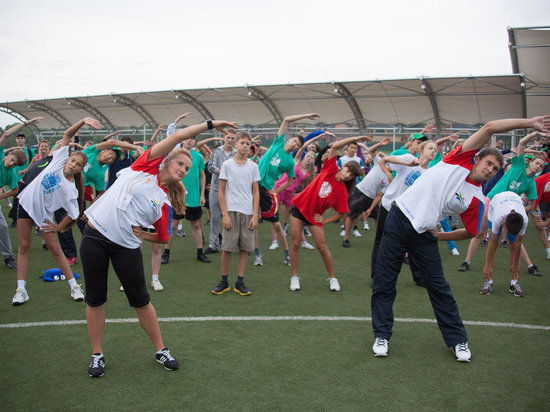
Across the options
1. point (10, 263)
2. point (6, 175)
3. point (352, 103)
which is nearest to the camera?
point (10, 263)

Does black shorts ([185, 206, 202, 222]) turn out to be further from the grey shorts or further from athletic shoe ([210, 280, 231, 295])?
athletic shoe ([210, 280, 231, 295])

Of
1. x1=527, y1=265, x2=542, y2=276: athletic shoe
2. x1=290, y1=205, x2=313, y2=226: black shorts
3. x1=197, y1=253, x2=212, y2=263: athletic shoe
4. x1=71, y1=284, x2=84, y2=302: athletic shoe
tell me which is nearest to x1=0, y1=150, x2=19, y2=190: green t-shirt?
x1=197, y1=253, x2=212, y2=263: athletic shoe

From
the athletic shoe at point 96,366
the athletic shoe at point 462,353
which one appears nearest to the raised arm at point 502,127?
the athletic shoe at point 462,353

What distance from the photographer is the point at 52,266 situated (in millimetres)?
8047

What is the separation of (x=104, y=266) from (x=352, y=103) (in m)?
20.6

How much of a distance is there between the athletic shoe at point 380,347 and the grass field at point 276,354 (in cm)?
8

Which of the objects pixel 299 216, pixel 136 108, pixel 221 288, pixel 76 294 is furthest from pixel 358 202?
pixel 136 108

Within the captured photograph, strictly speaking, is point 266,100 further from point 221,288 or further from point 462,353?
point 462,353

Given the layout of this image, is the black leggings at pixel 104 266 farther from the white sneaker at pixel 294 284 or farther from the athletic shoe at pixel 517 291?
the athletic shoe at pixel 517 291

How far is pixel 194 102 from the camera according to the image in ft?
88.3

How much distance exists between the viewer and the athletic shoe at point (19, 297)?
5.76 m

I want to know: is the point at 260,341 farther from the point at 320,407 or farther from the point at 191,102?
the point at 191,102

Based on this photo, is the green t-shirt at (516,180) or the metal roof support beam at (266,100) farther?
the metal roof support beam at (266,100)

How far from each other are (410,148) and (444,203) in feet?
9.78
